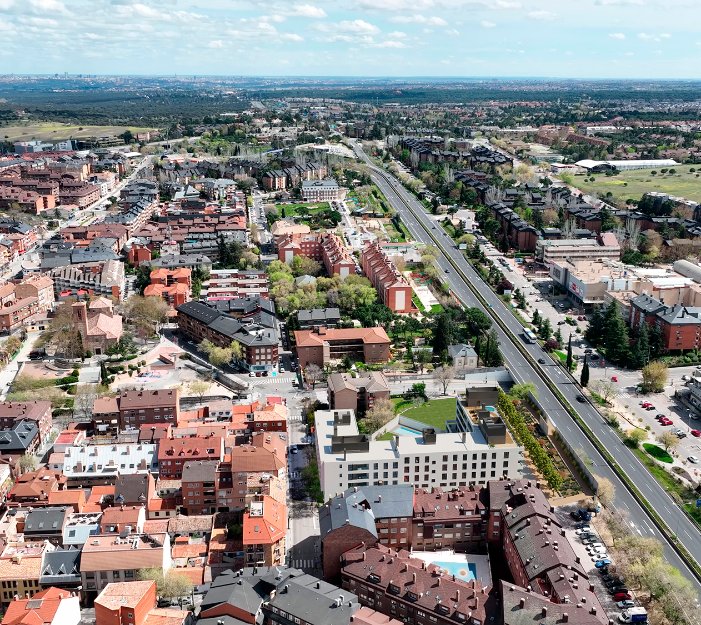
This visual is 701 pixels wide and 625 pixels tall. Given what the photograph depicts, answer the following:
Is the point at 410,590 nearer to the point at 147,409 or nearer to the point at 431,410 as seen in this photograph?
the point at 431,410

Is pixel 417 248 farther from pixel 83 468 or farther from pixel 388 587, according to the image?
pixel 388 587

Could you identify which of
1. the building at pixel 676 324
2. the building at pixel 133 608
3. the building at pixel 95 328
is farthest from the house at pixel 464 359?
the building at pixel 133 608

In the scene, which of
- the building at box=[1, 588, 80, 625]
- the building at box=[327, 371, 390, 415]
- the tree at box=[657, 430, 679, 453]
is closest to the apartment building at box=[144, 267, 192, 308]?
the building at box=[327, 371, 390, 415]

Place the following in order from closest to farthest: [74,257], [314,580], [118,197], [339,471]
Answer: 1. [314,580]
2. [339,471]
3. [74,257]
4. [118,197]

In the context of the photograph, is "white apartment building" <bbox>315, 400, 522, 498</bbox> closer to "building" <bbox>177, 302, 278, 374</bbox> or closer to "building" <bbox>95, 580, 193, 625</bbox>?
"building" <bbox>95, 580, 193, 625</bbox>

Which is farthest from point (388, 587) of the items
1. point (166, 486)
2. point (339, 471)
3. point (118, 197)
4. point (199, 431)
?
point (118, 197)

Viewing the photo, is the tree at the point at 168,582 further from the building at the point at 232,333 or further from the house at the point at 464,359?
the house at the point at 464,359

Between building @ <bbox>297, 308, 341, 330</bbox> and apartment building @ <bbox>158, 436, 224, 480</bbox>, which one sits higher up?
building @ <bbox>297, 308, 341, 330</bbox>
